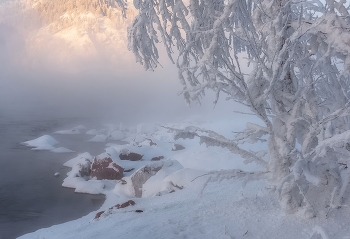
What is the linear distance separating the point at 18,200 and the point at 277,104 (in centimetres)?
1257

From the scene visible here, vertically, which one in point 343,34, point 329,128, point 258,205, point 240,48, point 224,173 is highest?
point 240,48

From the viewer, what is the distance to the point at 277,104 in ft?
11.2

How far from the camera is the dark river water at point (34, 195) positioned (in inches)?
432

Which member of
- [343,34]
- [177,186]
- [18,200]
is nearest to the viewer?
[343,34]

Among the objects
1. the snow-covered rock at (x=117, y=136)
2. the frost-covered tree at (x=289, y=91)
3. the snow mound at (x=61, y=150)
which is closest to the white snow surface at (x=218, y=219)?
the frost-covered tree at (x=289, y=91)

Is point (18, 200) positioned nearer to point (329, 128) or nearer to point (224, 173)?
point (224, 173)

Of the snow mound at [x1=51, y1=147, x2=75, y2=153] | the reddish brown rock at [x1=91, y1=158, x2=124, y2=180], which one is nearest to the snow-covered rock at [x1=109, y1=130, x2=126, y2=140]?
the snow mound at [x1=51, y1=147, x2=75, y2=153]

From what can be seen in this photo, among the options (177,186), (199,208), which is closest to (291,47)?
(199,208)

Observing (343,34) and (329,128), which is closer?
(343,34)

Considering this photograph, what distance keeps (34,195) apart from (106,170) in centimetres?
336

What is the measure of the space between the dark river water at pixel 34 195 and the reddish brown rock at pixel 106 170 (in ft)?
5.07

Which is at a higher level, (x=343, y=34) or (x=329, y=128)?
(x=343, y=34)

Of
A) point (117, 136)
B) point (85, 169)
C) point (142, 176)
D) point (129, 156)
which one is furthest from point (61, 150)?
Result: point (142, 176)

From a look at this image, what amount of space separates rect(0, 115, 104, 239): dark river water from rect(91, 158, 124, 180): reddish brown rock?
5.07 ft
